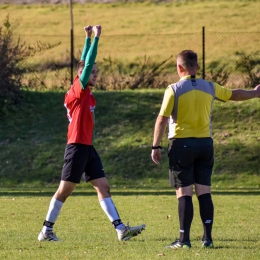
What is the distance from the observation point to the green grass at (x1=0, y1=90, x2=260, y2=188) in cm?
2009

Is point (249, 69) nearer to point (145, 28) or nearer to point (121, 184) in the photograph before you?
point (121, 184)

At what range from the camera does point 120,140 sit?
72.5ft

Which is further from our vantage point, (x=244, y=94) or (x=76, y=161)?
(x=76, y=161)

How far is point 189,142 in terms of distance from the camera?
838 centimetres

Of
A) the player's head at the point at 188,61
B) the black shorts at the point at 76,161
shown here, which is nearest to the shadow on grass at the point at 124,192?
the black shorts at the point at 76,161

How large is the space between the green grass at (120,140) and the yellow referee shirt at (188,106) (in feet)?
35.9

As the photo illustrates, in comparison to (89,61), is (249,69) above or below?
above

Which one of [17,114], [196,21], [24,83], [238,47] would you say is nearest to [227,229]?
[17,114]

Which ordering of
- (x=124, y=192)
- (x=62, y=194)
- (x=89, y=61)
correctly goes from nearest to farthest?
(x=89, y=61) < (x=62, y=194) < (x=124, y=192)

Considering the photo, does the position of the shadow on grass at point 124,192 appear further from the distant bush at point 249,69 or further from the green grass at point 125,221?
the distant bush at point 249,69

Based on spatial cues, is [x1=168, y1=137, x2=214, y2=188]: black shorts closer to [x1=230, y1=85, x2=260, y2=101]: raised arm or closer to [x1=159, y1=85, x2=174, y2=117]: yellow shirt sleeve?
[x1=159, y1=85, x2=174, y2=117]: yellow shirt sleeve

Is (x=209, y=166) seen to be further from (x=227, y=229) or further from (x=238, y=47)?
(x=238, y=47)

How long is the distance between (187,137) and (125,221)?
3600 mm

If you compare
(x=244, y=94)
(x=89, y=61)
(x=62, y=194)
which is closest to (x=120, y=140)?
(x=62, y=194)
